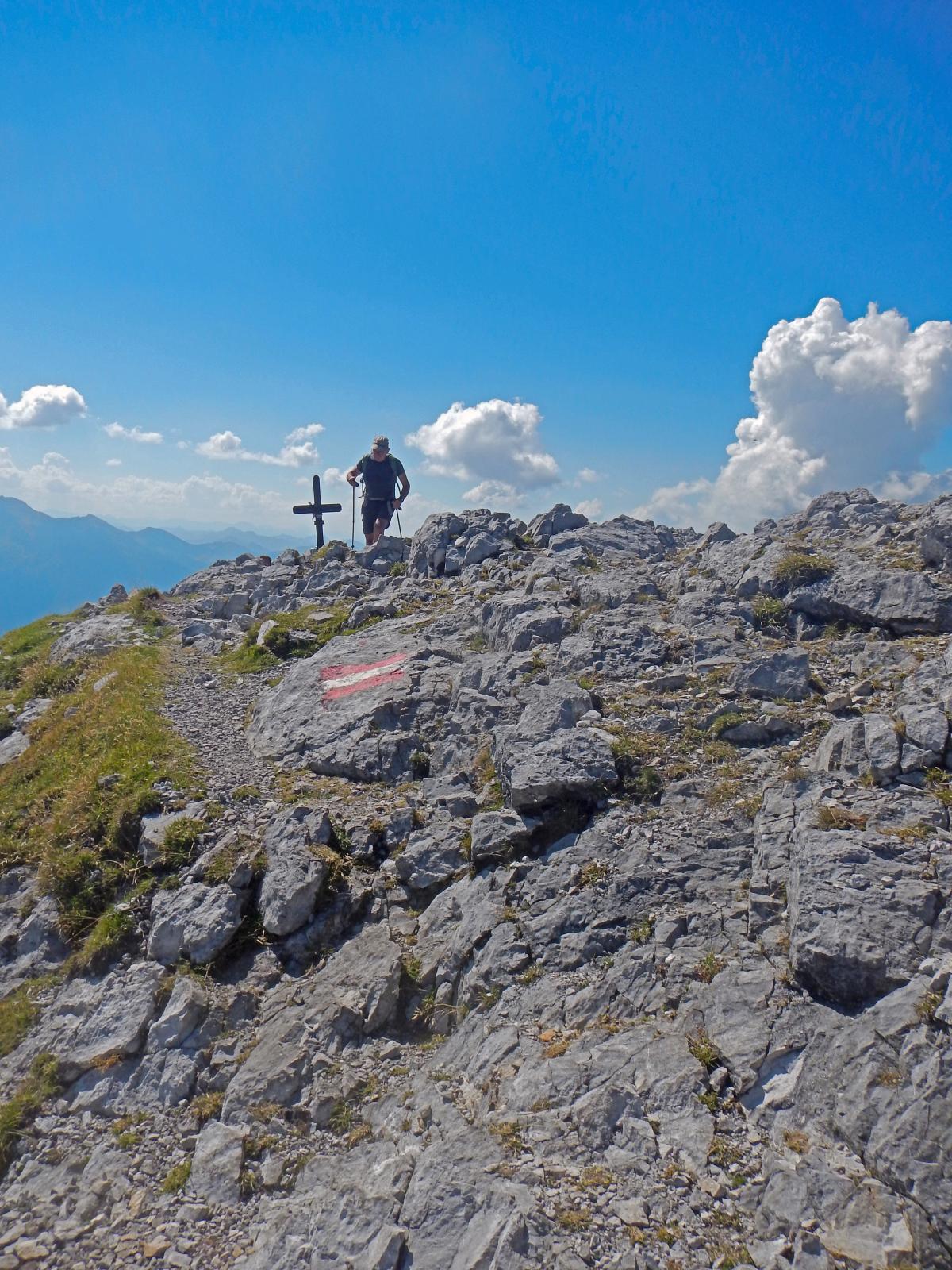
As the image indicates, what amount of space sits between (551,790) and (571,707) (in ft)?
7.10

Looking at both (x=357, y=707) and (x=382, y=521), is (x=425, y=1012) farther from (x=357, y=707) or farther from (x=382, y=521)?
(x=382, y=521)

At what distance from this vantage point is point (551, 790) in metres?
10.9

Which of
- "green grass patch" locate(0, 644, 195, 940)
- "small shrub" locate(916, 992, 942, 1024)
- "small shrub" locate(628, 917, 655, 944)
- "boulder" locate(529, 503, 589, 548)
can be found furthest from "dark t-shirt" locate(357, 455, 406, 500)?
"small shrub" locate(916, 992, 942, 1024)

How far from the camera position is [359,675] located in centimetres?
1775

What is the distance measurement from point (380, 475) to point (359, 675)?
13959 mm

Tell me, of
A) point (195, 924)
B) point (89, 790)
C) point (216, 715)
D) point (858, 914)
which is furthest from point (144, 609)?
point (858, 914)

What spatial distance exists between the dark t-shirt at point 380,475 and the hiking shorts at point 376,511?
0.20 meters

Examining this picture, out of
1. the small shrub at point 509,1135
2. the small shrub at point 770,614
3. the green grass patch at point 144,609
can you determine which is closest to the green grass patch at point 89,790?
the green grass patch at point 144,609

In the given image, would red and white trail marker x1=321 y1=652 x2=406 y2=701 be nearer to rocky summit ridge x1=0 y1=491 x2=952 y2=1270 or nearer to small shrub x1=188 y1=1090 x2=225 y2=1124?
rocky summit ridge x1=0 y1=491 x2=952 y2=1270

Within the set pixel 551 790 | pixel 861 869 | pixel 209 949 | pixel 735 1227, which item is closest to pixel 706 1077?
pixel 735 1227

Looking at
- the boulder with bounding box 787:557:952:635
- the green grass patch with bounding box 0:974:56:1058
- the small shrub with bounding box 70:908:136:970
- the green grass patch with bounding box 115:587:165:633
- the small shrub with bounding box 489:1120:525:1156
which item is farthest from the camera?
the green grass patch with bounding box 115:587:165:633

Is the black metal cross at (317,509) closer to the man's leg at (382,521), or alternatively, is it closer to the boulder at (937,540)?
the man's leg at (382,521)

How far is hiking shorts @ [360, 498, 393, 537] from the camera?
30242mm

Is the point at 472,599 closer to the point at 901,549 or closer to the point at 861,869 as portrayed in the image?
the point at 901,549
